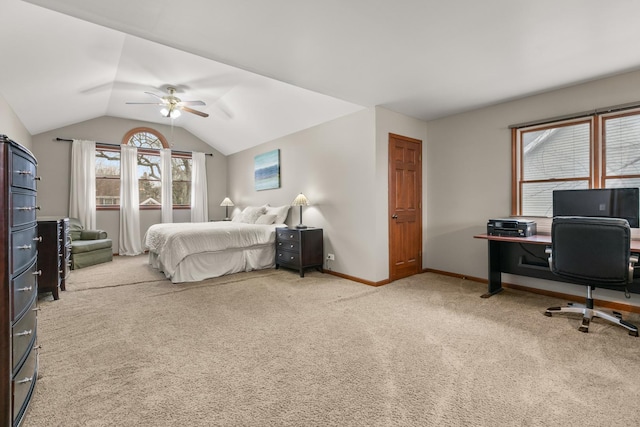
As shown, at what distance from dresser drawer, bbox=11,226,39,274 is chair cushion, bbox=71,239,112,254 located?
4079mm

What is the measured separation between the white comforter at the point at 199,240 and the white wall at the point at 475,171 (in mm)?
2844

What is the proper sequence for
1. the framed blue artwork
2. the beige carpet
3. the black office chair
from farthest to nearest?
the framed blue artwork, the black office chair, the beige carpet

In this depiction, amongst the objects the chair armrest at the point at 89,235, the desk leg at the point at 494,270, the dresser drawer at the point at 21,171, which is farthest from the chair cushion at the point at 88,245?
the desk leg at the point at 494,270

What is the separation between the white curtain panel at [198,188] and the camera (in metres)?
7.57

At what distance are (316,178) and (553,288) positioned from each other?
3.56 meters

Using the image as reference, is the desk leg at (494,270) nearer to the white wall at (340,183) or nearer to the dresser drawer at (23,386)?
the white wall at (340,183)

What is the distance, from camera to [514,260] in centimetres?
384

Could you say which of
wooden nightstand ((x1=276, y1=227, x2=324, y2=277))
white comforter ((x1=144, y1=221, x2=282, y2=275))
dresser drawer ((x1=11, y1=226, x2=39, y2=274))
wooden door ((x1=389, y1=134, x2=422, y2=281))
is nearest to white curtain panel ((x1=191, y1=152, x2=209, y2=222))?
white comforter ((x1=144, y1=221, x2=282, y2=275))

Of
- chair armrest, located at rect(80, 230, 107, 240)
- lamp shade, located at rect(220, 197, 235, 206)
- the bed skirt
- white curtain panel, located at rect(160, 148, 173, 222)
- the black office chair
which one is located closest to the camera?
the black office chair

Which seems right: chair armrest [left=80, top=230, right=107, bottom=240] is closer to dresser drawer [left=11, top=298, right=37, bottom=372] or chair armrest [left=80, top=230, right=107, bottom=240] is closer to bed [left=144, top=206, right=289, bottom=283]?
bed [left=144, top=206, right=289, bottom=283]

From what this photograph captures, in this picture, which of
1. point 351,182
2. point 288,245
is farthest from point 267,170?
point 351,182

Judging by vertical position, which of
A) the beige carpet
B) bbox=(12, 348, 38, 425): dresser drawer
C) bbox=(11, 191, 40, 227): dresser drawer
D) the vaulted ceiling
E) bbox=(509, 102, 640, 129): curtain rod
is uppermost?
the vaulted ceiling

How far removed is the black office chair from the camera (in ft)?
8.04

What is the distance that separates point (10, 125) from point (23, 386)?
4.35 metres
